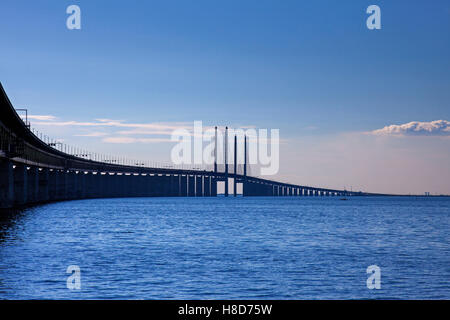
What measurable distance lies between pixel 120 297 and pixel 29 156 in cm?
10723

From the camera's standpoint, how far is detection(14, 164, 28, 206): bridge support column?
121 m

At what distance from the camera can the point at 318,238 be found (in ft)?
208

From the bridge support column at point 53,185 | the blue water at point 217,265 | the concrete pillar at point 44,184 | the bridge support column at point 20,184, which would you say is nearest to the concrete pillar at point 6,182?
the bridge support column at point 20,184

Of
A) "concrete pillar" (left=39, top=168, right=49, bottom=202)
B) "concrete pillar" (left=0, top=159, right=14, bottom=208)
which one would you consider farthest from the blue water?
"concrete pillar" (left=39, top=168, right=49, bottom=202)

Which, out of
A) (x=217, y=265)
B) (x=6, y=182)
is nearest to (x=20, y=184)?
(x=6, y=182)

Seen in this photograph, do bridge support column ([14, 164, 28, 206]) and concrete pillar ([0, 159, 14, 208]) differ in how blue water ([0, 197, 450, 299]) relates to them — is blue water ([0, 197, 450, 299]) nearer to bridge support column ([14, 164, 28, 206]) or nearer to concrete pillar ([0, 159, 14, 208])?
concrete pillar ([0, 159, 14, 208])

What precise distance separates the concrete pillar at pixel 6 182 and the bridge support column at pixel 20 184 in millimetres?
17337

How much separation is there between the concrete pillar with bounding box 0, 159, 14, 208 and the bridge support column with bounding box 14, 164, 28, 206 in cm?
1734

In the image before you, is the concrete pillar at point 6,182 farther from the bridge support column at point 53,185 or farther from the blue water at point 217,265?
the bridge support column at point 53,185

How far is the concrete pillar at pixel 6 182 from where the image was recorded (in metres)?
101

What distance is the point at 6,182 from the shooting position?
10194cm
